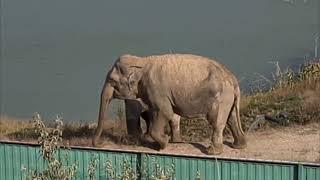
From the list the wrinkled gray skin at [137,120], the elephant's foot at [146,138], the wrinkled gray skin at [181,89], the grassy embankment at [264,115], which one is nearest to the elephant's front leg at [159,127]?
the wrinkled gray skin at [181,89]

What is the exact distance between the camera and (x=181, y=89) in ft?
30.4

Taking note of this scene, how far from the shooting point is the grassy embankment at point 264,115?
35.3ft

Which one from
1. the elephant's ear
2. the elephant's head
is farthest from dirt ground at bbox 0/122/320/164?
the elephant's ear

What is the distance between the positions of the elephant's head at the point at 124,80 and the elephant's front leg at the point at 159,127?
417mm

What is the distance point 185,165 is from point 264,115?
4.06 metres

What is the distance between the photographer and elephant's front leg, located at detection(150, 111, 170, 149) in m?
9.39

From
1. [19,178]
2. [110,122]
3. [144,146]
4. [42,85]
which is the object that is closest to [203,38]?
[42,85]

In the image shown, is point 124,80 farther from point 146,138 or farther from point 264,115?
point 264,115

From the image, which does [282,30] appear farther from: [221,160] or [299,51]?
[221,160]

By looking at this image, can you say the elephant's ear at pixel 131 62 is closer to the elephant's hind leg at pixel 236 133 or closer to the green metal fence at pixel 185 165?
the elephant's hind leg at pixel 236 133

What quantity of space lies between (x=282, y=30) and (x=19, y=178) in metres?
18.9

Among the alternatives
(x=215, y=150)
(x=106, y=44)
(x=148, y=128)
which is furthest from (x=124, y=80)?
(x=106, y=44)

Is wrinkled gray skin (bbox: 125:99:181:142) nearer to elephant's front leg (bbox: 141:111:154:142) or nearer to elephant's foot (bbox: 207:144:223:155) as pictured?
elephant's front leg (bbox: 141:111:154:142)

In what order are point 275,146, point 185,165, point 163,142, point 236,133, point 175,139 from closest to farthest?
1. point 185,165
2. point 163,142
3. point 236,133
4. point 275,146
5. point 175,139
